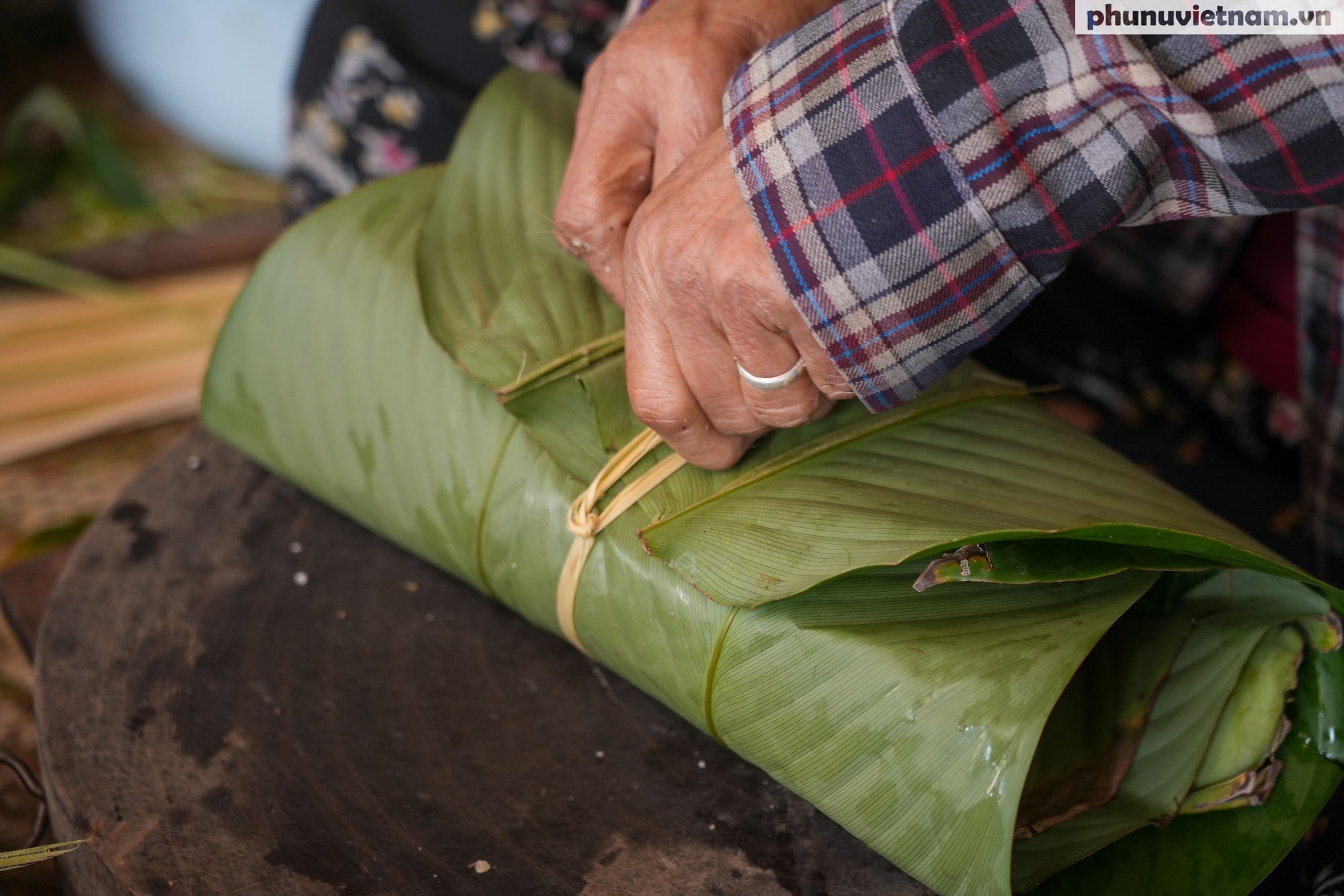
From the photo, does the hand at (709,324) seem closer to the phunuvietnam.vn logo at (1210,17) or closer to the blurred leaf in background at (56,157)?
the phunuvietnam.vn logo at (1210,17)

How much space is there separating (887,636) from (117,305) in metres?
1.45

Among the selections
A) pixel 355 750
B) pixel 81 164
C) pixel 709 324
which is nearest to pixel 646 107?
pixel 709 324

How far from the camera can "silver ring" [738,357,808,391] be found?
2.08 feet

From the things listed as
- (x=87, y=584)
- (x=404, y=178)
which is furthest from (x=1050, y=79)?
(x=87, y=584)

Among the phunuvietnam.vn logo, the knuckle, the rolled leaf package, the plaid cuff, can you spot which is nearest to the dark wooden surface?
the rolled leaf package

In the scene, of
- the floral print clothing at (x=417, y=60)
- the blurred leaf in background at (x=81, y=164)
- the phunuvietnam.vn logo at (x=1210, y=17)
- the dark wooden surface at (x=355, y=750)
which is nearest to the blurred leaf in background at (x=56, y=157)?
the blurred leaf in background at (x=81, y=164)

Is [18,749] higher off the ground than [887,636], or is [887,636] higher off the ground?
[887,636]

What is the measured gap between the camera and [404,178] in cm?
95

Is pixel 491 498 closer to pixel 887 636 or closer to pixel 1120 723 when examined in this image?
pixel 887 636

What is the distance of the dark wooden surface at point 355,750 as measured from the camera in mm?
649

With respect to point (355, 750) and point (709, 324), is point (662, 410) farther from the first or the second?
point (355, 750)

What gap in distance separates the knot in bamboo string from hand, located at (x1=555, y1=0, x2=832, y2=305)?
14cm

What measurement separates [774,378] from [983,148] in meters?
0.19

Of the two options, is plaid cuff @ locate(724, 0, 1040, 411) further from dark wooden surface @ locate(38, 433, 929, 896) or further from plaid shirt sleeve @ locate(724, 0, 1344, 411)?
dark wooden surface @ locate(38, 433, 929, 896)
